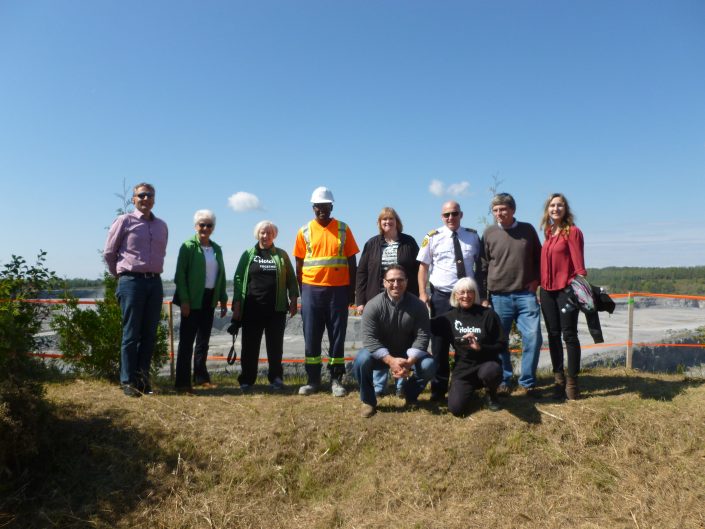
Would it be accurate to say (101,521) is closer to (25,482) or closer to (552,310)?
(25,482)

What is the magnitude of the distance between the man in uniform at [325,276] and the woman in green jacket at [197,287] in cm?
109

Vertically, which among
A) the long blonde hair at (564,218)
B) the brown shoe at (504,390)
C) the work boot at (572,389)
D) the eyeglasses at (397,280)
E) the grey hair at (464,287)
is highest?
the long blonde hair at (564,218)

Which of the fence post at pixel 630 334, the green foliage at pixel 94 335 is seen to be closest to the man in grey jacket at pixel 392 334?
the green foliage at pixel 94 335

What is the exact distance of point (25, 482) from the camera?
14.4 feet

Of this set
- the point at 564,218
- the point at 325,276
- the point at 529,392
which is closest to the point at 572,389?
the point at 529,392

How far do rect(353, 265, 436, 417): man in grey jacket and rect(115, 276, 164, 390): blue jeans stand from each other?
96.1 inches

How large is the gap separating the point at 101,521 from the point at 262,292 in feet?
9.27

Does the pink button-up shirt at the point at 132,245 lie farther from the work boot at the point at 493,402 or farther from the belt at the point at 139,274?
the work boot at the point at 493,402

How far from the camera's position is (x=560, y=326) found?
5.22 m

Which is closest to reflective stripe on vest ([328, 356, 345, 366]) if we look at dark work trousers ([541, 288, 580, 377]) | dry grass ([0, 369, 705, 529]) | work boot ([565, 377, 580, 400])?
dry grass ([0, 369, 705, 529])

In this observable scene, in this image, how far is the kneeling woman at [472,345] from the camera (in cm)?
502

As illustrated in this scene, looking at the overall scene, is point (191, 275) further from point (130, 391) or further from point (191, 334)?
point (130, 391)

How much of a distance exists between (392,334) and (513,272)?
157cm

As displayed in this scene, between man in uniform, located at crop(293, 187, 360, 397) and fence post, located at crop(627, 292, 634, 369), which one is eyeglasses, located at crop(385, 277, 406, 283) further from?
fence post, located at crop(627, 292, 634, 369)
